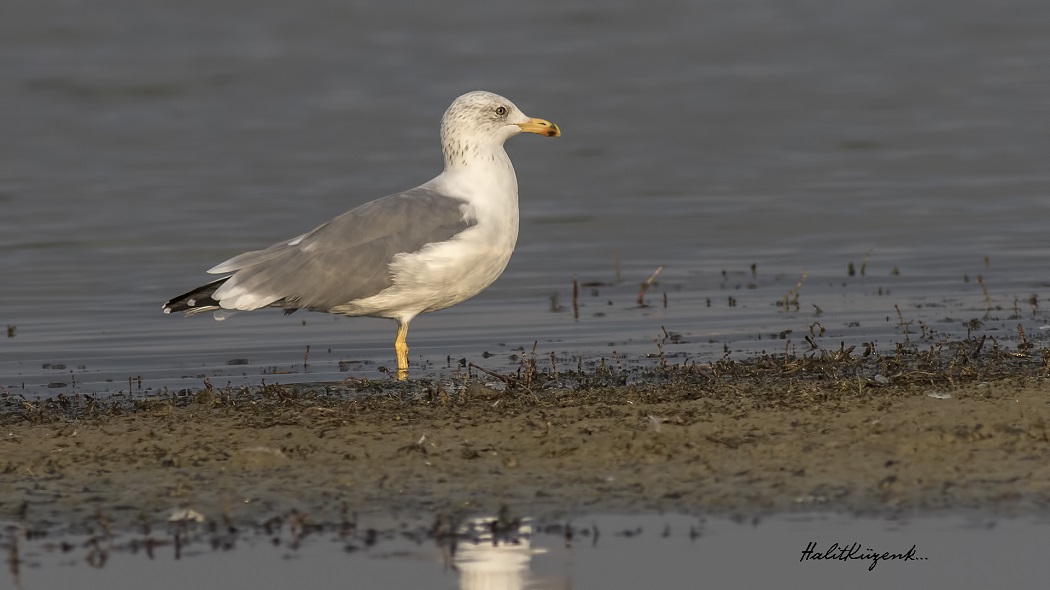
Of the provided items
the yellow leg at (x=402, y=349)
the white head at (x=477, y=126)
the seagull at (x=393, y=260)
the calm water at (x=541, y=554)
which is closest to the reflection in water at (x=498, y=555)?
the calm water at (x=541, y=554)

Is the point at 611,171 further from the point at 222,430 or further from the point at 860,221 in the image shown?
the point at 222,430

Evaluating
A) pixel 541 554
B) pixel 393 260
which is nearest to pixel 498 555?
pixel 541 554

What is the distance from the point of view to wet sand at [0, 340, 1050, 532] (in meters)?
6.71

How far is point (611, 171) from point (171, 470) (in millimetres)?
15977

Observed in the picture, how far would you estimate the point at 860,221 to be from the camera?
1886 centimetres

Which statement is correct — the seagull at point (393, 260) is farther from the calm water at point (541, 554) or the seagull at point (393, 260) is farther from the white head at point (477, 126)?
the calm water at point (541, 554)

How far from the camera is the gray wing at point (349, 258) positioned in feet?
33.4

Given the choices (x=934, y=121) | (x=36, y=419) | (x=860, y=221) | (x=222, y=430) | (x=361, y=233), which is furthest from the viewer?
(x=934, y=121)

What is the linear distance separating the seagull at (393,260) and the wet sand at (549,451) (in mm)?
1223

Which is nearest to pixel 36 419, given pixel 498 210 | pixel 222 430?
pixel 222 430

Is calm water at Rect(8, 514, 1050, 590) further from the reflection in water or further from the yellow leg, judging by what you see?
the yellow leg

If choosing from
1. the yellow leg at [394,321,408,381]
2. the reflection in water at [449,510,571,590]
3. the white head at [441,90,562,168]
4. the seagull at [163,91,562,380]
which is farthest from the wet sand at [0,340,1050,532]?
the white head at [441,90,562,168]

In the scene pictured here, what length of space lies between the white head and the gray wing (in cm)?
49

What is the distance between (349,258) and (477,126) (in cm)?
134
